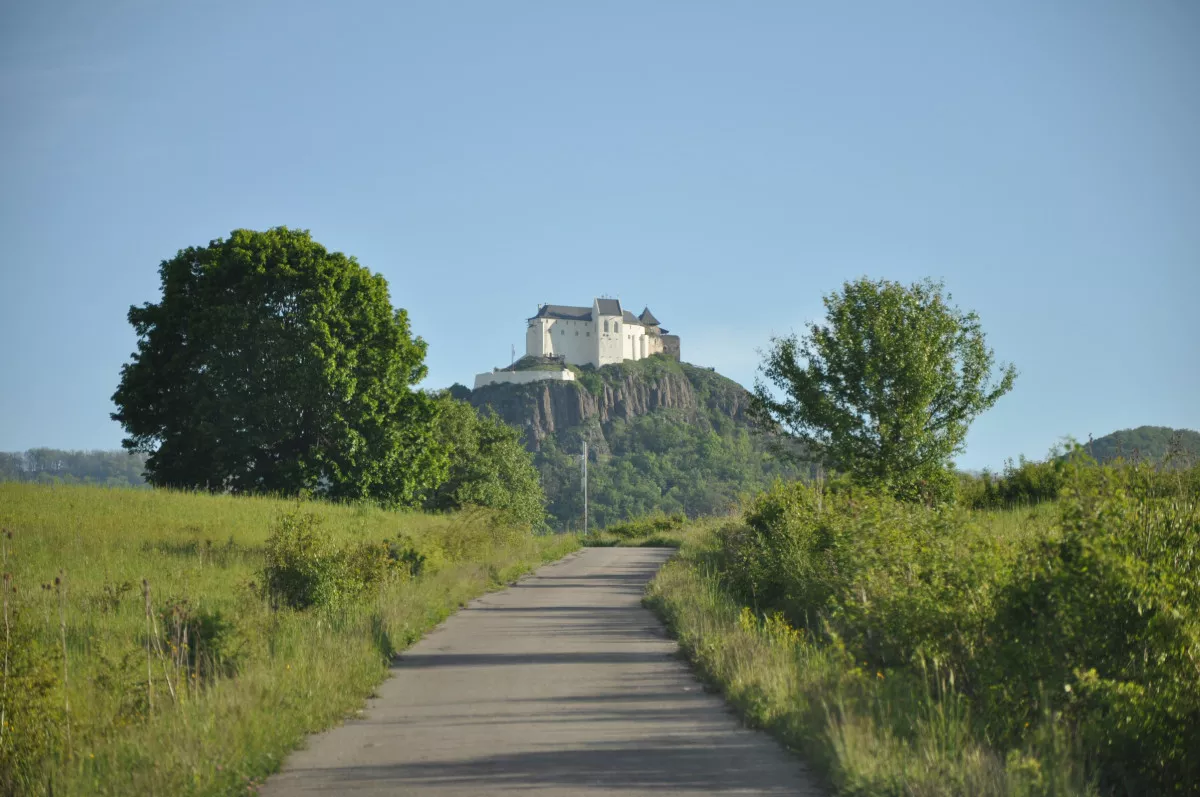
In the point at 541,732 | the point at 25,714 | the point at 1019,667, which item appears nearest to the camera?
the point at 1019,667

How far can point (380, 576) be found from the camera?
61.3 feet

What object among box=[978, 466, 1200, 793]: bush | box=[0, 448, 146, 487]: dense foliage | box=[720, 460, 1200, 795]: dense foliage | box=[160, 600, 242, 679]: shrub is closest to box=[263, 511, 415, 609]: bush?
box=[160, 600, 242, 679]: shrub

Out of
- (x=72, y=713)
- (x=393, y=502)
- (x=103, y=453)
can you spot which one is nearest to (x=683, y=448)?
(x=103, y=453)

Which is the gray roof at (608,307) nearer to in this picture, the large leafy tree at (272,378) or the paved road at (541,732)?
the large leafy tree at (272,378)

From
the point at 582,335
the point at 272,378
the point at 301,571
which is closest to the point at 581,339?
the point at 582,335

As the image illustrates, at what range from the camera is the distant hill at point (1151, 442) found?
12.9 metres

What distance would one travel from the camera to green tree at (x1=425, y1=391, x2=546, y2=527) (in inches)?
2237

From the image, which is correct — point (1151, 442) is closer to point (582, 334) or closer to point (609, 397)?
point (609, 397)

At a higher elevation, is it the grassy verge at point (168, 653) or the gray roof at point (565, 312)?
the gray roof at point (565, 312)

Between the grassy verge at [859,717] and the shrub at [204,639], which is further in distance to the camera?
the shrub at [204,639]

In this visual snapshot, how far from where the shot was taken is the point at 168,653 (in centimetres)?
1288

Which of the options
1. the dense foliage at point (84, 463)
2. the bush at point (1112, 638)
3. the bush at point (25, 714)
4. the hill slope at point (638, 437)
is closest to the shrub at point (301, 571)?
the bush at point (25, 714)

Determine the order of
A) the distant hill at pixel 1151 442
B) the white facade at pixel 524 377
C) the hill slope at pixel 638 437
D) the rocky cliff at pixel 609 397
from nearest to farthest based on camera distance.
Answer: the distant hill at pixel 1151 442 < the hill slope at pixel 638 437 < the rocky cliff at pixel 609 397 < the white facade at pixel 524 377

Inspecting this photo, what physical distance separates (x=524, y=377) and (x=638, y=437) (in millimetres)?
21866
